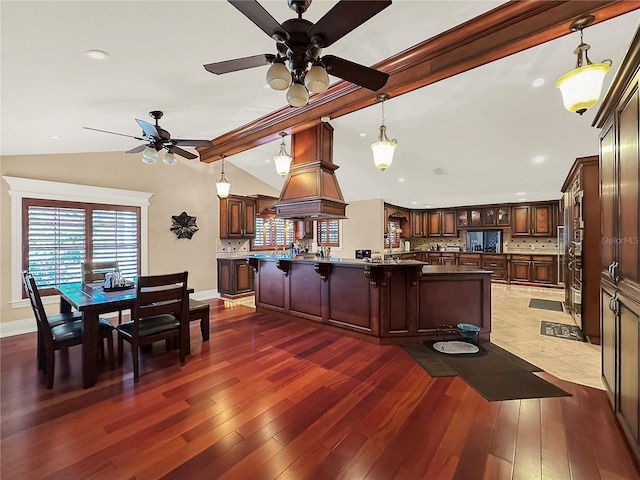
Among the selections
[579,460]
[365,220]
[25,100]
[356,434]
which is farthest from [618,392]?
[365,220]

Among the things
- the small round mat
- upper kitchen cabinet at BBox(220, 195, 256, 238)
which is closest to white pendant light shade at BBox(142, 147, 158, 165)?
upper kitchen cabinet at BBox(220, 195, 256, 238)

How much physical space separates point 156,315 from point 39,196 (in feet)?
10.5

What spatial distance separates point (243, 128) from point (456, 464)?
465 centimetres

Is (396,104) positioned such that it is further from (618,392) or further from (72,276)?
(72,276)

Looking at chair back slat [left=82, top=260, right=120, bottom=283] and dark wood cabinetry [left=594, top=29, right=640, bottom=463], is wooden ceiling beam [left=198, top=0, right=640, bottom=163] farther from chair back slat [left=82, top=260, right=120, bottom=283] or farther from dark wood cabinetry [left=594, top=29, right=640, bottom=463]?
chair back slat [left=82, top=260, right=120, bottom=283]

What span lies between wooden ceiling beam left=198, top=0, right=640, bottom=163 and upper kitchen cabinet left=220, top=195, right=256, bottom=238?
378cm

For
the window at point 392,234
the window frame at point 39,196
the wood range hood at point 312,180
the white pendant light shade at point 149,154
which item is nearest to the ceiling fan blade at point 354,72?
the wood range hood at point 312,180

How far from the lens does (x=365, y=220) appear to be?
8.05m

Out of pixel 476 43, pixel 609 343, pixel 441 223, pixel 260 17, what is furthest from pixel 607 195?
pixel 441 223

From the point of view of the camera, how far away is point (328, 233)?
8.69 metres

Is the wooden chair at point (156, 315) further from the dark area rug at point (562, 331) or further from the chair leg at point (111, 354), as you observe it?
the dark area rug at point (562, 331)

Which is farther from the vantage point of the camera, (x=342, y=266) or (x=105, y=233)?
(x=105, y=233)

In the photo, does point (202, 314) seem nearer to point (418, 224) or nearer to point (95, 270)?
point (95, 270)

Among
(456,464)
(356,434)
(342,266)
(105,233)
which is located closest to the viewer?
(456,464)
